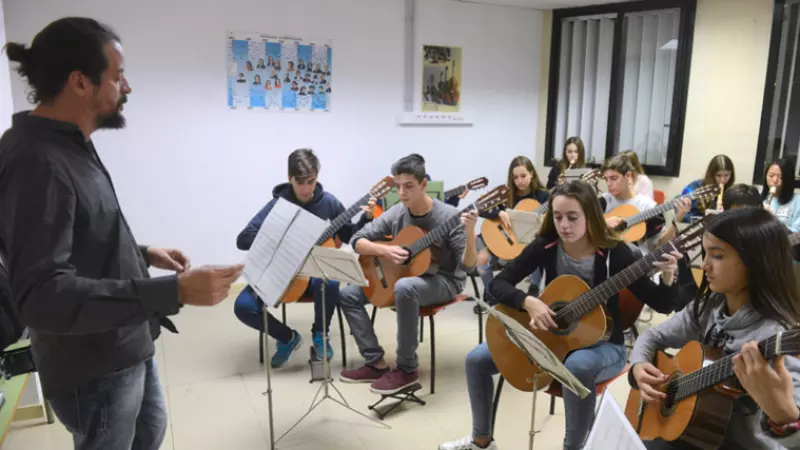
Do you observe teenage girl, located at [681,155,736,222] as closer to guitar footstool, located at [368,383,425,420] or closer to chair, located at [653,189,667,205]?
chair, located at [653,189,667,205]

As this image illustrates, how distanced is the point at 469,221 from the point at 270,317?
4.48 ft

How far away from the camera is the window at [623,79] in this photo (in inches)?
198

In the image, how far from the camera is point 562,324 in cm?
213

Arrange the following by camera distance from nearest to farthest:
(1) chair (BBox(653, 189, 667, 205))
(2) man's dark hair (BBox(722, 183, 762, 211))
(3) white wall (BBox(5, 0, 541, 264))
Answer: (2) man's dark hair (BBox(722, 183, 762, 211))
(3) white wall (BBox(5, 0, 541, 264))
(1) chair (BBox(653, 189, 667, 205))

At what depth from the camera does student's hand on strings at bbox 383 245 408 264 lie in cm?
290

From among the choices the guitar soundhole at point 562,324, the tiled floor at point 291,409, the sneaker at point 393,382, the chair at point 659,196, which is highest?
the chair at point 659,196

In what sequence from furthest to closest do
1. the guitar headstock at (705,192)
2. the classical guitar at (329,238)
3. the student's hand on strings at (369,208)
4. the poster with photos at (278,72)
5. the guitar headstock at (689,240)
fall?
1. the poster with photos at (278,72)
2. the guitar headstock at (705,192)
3. the student's hand on strings at (369,208)
4. the classical guitar at (329,238)
5. the guitar headstock at (689,240)

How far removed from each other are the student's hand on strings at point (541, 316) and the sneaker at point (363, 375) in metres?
1.21

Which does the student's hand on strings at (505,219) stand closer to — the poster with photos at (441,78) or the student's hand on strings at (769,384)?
the poster with photos at (441,78)

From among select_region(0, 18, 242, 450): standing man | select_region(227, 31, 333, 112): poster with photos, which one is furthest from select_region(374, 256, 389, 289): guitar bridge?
select_region(227, 31, 333, 112): poster with photos

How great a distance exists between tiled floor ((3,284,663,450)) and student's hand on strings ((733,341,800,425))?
129 cm

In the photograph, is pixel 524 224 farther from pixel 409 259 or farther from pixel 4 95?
pixel 4 95

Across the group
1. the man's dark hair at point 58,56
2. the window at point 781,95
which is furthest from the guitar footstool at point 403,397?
the window at point 781,95

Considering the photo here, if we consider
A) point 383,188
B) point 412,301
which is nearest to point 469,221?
point 412,301
